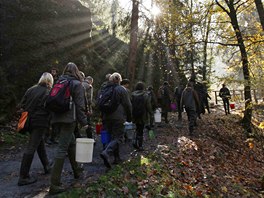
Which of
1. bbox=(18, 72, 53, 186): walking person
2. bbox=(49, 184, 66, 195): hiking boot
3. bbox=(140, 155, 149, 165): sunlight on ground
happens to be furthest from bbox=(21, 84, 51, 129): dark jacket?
bbox=(140, 155, 149, 165): sunlight on ground

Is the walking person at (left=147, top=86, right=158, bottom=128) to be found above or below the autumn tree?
below

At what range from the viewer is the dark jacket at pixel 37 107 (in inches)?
212

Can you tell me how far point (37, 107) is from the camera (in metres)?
5.48

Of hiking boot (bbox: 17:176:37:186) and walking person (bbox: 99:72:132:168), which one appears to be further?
walking person (bbox: 99:72:132:168)

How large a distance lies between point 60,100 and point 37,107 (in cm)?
109

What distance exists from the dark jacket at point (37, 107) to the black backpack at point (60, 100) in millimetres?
862

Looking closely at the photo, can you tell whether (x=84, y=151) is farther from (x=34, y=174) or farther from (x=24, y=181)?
(x=34, y=174)

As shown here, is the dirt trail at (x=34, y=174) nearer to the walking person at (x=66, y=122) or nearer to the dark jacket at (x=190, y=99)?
the walking person at (x=66, y=122)

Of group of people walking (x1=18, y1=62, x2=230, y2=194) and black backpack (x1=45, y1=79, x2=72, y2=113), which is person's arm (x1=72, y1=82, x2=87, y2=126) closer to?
group of people walking (x1=18, y1=62, x2=230, y2=194)

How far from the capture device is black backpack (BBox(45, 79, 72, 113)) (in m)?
4.63

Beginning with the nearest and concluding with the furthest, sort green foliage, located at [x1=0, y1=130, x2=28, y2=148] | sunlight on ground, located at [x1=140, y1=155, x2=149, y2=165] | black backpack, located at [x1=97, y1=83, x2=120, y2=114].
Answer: black backpack, located at [x1=97, y1=83, x2=120, y2=114] → sunlight on ground, located at [x1=140, y1=155, x2=149, y2=165] → green foliage, located at [x1=0, y1=130, x2=28, y2=148]

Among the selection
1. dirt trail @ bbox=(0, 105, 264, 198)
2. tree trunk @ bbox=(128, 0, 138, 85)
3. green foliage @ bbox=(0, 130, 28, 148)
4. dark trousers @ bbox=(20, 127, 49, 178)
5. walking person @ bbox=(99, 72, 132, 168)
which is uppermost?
tree trunk @ bbox=(128, 0, 138, 85)

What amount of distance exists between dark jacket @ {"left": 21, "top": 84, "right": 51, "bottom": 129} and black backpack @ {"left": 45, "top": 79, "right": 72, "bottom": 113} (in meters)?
0.86

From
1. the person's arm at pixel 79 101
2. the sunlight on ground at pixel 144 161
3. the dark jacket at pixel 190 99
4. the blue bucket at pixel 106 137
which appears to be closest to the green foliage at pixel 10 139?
the blue bucket at pixel 106 137
